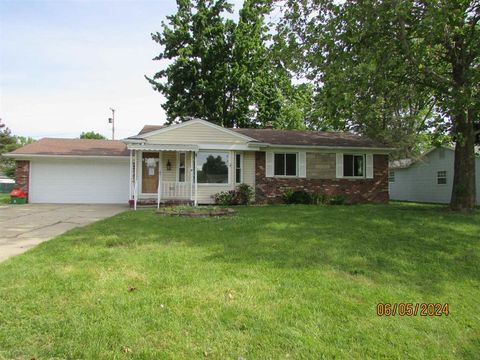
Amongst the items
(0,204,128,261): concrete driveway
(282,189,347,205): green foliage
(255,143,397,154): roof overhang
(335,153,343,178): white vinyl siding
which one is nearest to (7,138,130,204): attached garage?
(0,204,128,261): concrete driveway

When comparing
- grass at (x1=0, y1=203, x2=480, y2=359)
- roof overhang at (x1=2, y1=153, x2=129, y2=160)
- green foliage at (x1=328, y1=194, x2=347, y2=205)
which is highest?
roof overhang at (x1=2, y1=153, x2=129, y2=160)

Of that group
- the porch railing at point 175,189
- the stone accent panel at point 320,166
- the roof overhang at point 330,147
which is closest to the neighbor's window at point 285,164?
the roof overhang at point 330,147

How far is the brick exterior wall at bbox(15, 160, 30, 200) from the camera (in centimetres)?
1848

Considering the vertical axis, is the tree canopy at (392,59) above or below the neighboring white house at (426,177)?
above

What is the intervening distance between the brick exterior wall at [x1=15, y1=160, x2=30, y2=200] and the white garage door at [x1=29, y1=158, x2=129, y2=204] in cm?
21

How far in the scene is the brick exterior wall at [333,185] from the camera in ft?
55.4

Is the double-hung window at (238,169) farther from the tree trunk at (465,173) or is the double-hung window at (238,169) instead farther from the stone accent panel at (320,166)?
the tree trunk at (465,173)

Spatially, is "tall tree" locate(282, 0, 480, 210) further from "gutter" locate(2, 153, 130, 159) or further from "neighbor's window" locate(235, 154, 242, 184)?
"gutter" locate(2, 153, 130, 159)

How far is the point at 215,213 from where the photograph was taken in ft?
37.9

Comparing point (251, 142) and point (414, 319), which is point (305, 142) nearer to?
point (251, 142)

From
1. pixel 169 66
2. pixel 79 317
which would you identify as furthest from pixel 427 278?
pixel 169 66

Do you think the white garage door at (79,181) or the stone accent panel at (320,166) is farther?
the white garage door at (79,181)

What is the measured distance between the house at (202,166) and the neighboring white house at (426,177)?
517cm

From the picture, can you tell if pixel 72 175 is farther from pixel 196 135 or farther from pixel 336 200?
pixel 336 200
